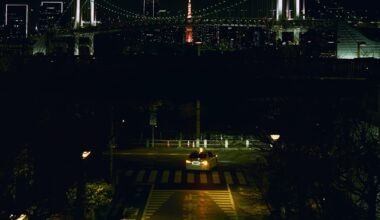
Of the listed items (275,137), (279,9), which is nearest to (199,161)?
(275,137)

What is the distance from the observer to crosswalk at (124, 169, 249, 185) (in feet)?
76.8

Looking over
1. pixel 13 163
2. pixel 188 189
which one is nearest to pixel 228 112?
pixel 188 189

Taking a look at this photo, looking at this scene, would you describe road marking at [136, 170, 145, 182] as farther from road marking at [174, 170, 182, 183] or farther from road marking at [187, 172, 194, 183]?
road marking at [187, 172, 194, 183]

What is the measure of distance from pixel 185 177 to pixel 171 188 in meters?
2.16

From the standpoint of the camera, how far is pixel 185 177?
24.2 metres

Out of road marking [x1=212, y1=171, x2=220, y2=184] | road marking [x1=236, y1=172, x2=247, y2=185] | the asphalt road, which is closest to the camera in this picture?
the asphalt road

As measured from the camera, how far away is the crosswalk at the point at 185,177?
23.4m

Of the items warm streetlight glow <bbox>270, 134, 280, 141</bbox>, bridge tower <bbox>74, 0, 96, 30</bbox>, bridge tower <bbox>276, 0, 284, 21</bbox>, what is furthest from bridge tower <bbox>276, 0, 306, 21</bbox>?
warm streetlight glow <bbox>270, 134, 280, 141</bbox>

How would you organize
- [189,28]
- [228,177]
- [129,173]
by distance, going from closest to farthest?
1. [228,177]
2. [129,173]
3. [189,28]

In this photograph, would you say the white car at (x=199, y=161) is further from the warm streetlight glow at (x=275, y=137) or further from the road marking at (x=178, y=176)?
the warm streetlight glow at (x=275, y=137)

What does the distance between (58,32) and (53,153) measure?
52894mm

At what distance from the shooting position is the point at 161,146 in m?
31.9

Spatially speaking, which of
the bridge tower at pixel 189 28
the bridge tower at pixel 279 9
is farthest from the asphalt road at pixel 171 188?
the bridge tower at pixel 279 9

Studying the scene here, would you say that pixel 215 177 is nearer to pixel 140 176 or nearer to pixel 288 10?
pixel 140 176
